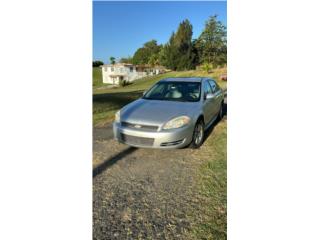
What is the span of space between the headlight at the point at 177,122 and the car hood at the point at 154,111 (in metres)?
A: 0.04

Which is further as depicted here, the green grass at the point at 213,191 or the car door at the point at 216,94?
the car door at the point at 216,94

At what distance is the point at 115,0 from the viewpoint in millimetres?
1885

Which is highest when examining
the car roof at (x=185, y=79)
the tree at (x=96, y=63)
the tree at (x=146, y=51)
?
the tree at (x=146, y=51)

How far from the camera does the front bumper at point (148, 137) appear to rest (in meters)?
2.17

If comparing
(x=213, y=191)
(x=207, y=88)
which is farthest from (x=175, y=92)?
(x=213, y=191)

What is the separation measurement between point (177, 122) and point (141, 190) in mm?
775

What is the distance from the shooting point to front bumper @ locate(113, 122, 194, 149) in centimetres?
217

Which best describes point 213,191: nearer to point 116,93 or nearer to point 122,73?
point 116,93

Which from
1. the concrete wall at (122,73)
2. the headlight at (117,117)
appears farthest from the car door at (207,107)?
the headlight at (117,117)

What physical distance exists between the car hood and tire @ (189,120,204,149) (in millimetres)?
180

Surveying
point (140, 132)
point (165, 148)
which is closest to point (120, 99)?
point (140, 132)

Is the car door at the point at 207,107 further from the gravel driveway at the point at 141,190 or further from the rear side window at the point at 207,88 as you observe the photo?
the gravel driveway at the point at 141,190
